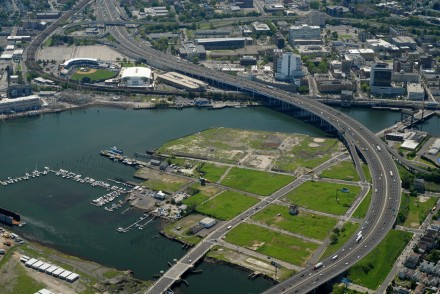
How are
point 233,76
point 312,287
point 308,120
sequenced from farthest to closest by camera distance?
point 233,76 < point 308,120 < point 312,287

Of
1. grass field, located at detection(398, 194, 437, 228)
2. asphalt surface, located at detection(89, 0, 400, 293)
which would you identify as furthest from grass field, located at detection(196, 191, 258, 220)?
grass field, located at detection(398, 194, 437, 228)

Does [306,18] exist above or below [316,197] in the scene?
above

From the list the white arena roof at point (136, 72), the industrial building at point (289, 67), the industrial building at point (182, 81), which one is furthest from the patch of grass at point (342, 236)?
the white arena roof at point (136, 72)

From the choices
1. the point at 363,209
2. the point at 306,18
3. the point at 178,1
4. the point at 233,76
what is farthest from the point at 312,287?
the point at 178,1

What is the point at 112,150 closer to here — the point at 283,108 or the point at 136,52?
the point at 283,108

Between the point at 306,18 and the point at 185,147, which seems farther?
the point at 306,18

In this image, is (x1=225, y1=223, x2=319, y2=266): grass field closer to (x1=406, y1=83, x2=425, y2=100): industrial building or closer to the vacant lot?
the vacant lot

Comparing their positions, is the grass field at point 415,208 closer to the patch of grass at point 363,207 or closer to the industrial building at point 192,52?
the patch of grass at point 363,207

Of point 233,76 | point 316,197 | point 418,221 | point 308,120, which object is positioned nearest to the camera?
point 418,221
